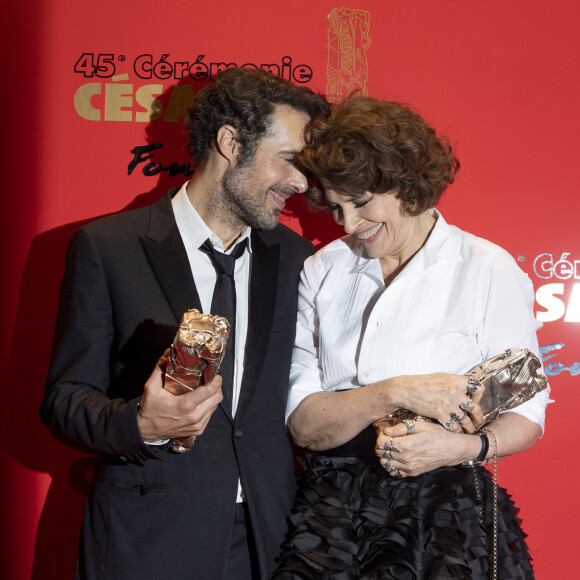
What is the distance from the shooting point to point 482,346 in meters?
1.80

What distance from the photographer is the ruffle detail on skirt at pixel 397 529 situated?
164 centimetres

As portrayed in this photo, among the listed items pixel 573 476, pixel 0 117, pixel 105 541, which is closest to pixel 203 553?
pixel 105 541

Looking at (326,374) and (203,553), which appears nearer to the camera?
(203,553)

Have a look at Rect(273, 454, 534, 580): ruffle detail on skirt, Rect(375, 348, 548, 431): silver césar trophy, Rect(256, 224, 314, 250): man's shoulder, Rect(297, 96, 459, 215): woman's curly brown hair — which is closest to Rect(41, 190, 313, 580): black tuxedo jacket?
Rect(273, 454, 534, 580): ruffle detail on skirt

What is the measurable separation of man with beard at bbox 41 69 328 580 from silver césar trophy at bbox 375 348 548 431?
0.58 meters

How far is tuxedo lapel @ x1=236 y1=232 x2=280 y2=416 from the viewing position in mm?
1853

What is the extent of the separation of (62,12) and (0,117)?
42 centimetres

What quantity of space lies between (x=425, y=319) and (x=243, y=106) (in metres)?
0.83

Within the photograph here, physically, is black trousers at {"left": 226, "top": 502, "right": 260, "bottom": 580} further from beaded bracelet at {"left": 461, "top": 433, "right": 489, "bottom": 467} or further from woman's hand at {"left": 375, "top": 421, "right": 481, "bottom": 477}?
beaded bracelet at {"left": 461, "top": 433, "right": 489, "bottom": 467}

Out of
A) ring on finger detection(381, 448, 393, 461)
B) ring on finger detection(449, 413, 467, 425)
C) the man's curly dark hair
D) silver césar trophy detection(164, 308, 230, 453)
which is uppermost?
the man's curly dark hair

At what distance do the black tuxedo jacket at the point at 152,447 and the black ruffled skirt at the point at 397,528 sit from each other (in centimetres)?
12

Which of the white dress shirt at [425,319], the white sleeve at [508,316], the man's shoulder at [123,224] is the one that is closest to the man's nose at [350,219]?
the white dress shirt at [425,319]

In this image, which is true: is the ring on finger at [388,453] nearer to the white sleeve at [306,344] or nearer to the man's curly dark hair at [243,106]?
the white sleeve at [306,344]

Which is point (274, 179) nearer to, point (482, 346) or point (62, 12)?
point (482, 346)
